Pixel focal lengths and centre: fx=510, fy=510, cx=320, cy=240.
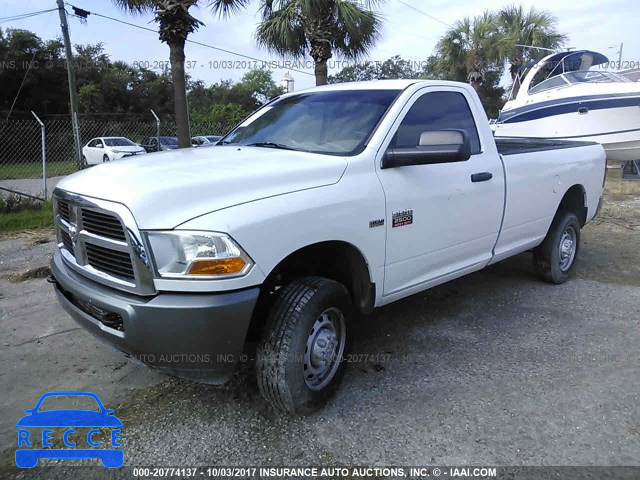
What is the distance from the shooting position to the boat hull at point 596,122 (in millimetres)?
11898

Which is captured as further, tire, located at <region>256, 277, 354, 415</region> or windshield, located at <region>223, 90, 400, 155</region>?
windshield, located at <region>223, 90, 400, 155</region>

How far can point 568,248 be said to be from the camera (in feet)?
18.1

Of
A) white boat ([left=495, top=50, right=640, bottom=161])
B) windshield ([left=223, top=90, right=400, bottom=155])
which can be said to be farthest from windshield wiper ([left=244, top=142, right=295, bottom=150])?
white boat ([left=495, top=50, right=640, bottom=161])

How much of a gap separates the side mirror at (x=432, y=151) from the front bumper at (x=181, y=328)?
4.27 feet

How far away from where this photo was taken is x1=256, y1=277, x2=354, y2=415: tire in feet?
8.92

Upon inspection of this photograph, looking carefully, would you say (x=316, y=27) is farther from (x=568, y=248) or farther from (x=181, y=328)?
(x=181, y=328)

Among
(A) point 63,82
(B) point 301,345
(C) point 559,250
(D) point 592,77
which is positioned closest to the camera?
(B) point 301,345

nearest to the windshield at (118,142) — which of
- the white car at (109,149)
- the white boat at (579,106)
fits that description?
the white car at (109,149)

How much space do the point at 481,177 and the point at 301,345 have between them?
2101 millimetres

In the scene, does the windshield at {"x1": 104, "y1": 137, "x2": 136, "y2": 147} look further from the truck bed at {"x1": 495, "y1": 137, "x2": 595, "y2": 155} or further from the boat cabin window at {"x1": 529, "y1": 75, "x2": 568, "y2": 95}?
the truck bed at {"x1": 495, "y1": 137, "x2": 595, "y2": 155}

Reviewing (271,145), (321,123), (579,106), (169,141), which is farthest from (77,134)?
(169,141)

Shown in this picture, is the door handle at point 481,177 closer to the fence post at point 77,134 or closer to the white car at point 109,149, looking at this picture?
the fence post at point 77,134

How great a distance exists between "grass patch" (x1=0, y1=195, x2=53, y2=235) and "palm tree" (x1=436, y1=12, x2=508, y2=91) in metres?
21.4

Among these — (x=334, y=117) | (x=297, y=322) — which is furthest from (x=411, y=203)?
(x=297, y=322)
